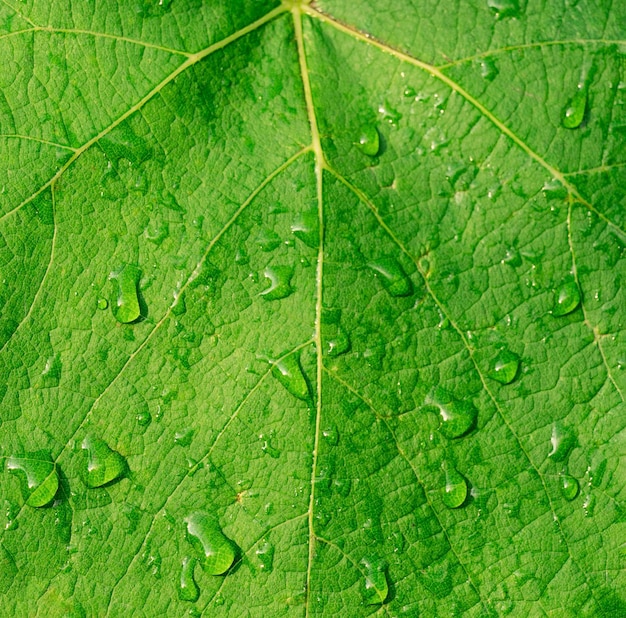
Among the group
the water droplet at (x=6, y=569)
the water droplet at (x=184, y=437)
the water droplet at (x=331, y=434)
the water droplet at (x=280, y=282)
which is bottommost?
the water droplet at (x=6, y=569)

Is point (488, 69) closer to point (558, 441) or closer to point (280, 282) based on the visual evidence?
point (280, 282)

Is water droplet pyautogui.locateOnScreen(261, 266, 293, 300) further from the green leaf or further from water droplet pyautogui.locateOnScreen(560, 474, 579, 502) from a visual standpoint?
water droplet pyautogui.locateOnScreen(560, 474, 579, 502)

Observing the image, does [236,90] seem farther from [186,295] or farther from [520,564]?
[520,564]

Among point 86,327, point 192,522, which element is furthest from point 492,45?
point 192,522

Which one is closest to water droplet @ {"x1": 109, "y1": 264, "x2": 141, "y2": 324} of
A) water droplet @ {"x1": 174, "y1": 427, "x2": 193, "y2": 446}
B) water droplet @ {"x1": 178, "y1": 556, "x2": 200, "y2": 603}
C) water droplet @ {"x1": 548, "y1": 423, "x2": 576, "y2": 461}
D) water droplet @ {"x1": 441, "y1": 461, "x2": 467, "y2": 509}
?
water droplet @ {"x1": 174, "y1": 427, "x2": 193, "y2": 446}

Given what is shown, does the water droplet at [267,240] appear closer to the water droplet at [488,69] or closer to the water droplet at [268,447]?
the water droplet at [268,447]

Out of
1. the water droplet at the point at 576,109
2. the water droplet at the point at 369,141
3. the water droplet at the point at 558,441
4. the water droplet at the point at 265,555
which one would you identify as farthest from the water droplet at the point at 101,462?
the water droplet at the point at 576,109
